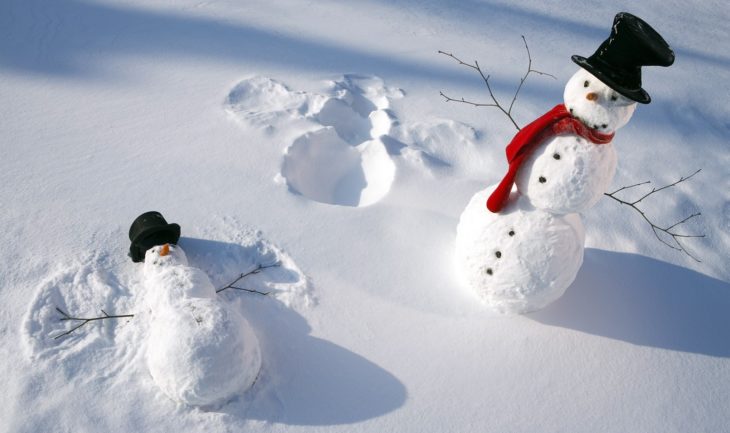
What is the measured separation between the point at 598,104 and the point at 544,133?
21 cm

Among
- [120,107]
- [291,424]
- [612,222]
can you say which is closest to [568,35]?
[612,222]

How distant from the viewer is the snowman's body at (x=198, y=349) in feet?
6.54

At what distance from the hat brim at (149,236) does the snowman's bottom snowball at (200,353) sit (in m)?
0.40

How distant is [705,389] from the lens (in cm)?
234

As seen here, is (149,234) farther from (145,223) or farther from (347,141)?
(347,141)

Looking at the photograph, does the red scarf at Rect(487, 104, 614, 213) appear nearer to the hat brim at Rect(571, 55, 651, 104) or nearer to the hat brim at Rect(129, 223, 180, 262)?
the hat brim at Rect(571, 55, 651, 104)

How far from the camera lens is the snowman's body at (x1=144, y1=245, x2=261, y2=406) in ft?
6.54

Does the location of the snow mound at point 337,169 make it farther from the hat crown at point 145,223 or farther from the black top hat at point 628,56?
the black top hat at point 628,56

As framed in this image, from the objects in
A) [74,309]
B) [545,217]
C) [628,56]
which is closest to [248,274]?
[74,309]

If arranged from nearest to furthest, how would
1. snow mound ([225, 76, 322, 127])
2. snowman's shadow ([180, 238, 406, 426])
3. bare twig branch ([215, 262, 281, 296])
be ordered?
1. snowman's shadow ([180, 238, 406, 426])
2. bare twig branch ([215, 262, 281, 296])
3. snow mound ([225, 76, 322, 127])

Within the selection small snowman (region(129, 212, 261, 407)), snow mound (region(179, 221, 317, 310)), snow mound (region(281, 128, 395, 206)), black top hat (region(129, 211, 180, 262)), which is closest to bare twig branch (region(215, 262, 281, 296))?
snow mound (region(179, 221, 317, 310))

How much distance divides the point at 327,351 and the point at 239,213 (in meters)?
0.84

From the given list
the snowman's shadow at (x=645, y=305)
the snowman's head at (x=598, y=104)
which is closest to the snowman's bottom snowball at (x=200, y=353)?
the snowman's shadow at (x=645, y=305)

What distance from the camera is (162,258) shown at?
7.80 ft
